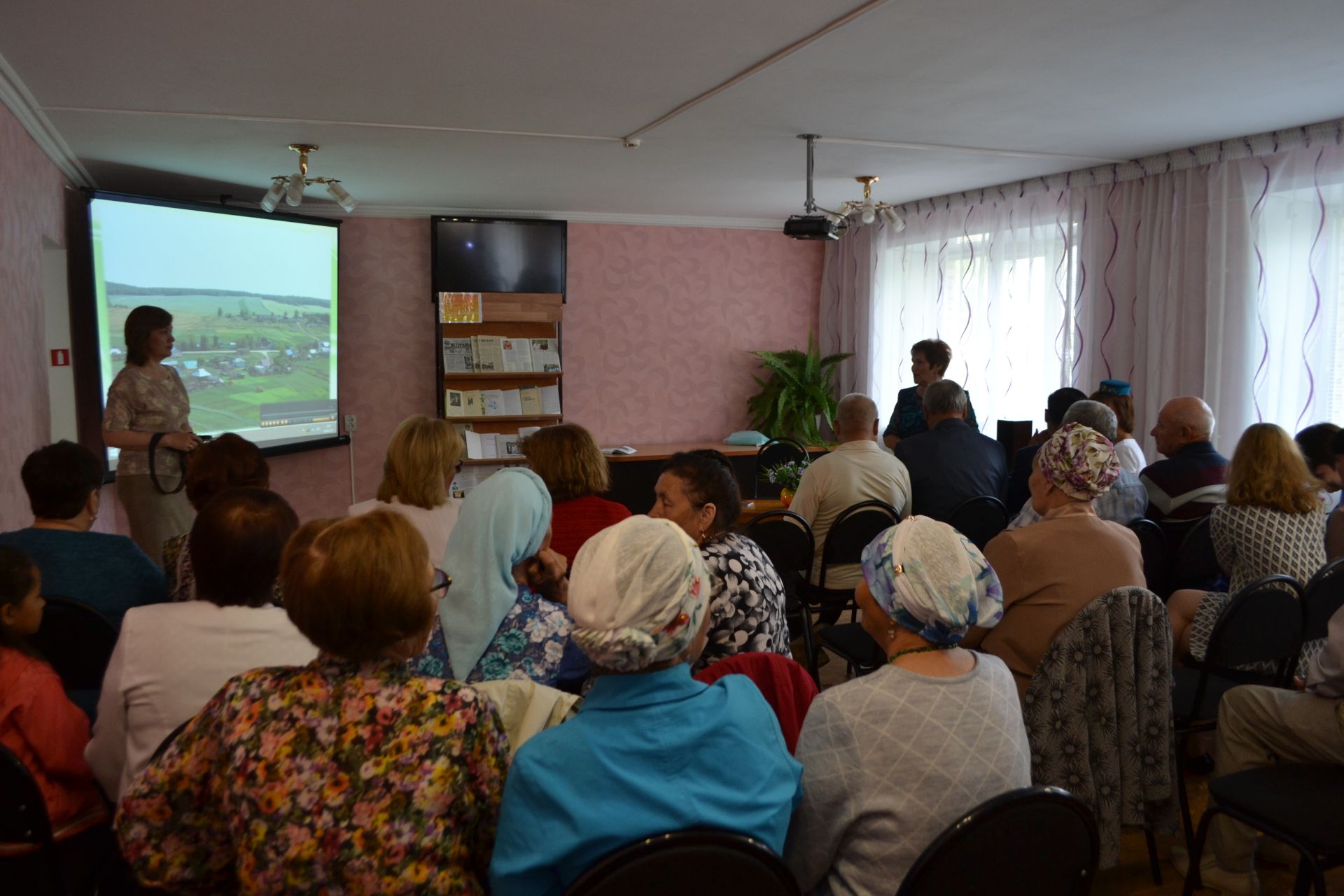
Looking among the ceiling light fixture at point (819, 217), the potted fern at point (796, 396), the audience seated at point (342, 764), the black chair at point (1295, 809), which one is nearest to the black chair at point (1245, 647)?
the black chair at point (1295, 809)

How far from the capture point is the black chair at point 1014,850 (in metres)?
1.24

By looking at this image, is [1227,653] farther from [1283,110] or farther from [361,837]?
[1283,110]

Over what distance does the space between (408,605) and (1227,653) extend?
2.20 meters

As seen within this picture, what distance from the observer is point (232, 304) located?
6.03 metres

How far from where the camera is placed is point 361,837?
1.18 metres

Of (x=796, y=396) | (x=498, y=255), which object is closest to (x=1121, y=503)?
(x=796, y=396)

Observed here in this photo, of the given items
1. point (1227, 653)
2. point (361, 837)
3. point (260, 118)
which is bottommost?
point (1227, 653)

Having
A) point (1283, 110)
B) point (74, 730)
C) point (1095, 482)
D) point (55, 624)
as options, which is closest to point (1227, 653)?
point (1095, 482)

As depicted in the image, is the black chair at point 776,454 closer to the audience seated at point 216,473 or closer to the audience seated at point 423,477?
the audience seated at point 423,477

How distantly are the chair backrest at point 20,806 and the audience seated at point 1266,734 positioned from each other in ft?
8.08

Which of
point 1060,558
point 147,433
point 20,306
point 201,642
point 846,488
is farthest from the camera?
point 147,433

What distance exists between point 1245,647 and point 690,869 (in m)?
2.00

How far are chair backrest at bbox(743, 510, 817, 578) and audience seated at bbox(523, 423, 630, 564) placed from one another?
0.84m

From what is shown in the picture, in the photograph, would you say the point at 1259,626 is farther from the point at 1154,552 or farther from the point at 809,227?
the point at 809,227
